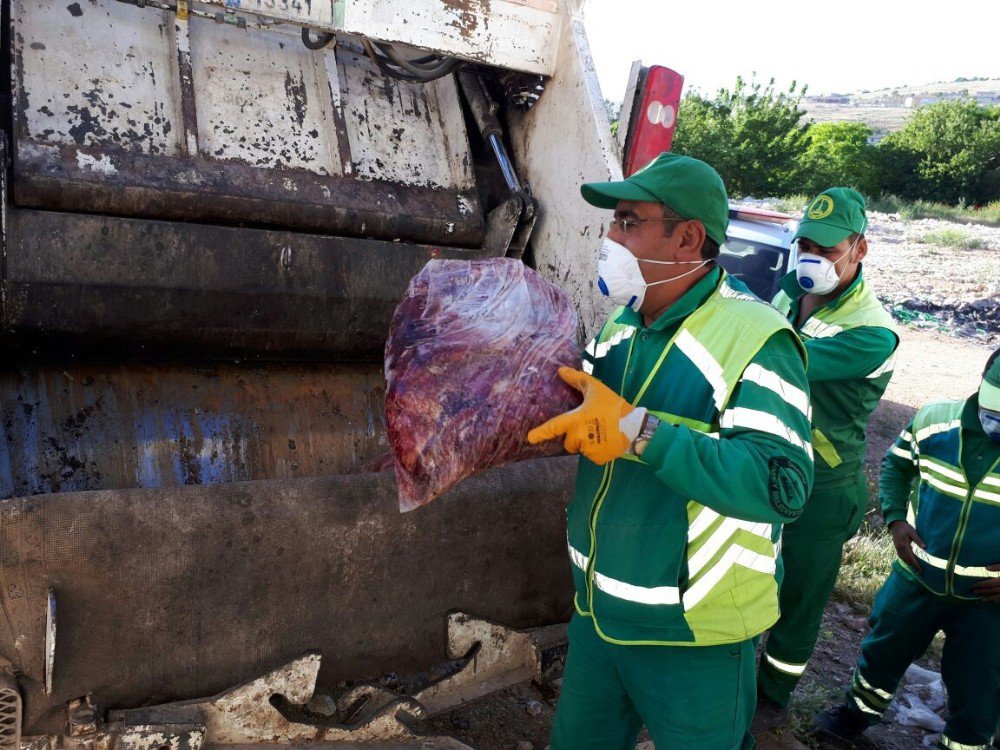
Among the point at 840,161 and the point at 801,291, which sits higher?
the point at 840,161

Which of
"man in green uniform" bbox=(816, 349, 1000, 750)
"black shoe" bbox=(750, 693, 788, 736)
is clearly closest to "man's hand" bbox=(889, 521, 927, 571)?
"man in green uniform" bbox=(816, 349, 1000, 750)

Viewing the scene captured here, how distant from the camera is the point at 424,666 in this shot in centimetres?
203

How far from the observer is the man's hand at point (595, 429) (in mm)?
1410

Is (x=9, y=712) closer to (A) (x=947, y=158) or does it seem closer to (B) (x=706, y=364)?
(B) (x=706, y=364)

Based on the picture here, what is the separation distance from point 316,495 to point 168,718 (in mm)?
Answer: 498

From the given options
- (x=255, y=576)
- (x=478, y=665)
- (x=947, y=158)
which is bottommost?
(x=478, y=665)

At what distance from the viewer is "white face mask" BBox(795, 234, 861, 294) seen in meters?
2.64

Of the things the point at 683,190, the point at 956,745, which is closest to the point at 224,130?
the point at 683,190

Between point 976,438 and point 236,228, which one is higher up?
point 236,228

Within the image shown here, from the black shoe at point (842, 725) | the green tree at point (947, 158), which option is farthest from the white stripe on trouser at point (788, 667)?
the green tree at point (947, 158)

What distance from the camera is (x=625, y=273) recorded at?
5.38 feet

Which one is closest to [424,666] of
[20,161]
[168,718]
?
[168,718]

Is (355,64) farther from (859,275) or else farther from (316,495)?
(859,275)

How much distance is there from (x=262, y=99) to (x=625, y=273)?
1.37m
